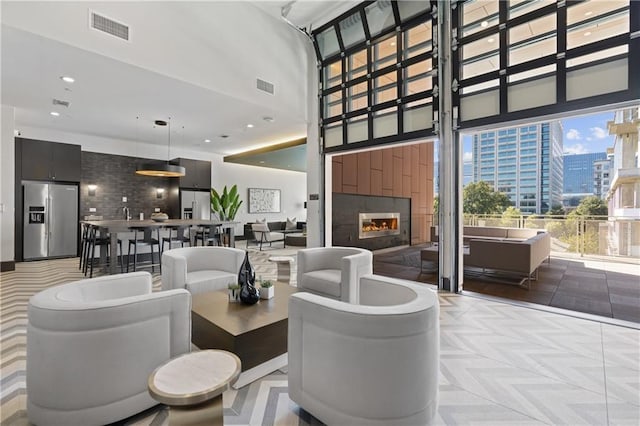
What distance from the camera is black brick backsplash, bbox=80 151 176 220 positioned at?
8.20 metres

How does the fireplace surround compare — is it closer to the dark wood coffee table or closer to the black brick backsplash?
the dark wood coffee table

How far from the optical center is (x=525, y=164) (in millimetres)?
8211

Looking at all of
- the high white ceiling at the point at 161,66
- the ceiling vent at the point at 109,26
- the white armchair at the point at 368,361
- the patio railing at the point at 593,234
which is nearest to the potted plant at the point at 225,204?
the high white ceiling at the point at 161,66

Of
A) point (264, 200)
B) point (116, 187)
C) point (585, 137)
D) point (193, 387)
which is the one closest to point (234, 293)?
point (193, 387)

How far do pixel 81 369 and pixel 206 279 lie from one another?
69.5 inches

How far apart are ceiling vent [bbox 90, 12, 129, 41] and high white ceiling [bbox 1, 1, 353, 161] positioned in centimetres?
7

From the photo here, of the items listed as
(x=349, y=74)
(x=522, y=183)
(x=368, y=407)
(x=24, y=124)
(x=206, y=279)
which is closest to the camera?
(x=368, y=407)

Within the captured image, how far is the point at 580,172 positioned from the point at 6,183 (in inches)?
467

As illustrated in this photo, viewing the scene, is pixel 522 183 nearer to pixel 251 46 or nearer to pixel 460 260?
pixel 460 260

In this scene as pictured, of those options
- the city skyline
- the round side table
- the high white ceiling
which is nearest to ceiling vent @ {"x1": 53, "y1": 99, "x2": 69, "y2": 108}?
the high white ceiling

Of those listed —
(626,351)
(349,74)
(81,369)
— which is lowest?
(626,351)

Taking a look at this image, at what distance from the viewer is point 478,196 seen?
9.99 m

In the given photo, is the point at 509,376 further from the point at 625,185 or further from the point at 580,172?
the point at 580,172

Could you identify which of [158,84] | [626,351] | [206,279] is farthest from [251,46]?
[626,351]
